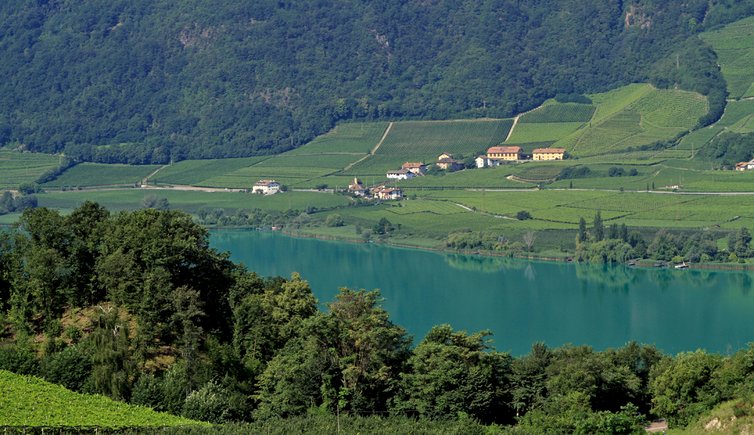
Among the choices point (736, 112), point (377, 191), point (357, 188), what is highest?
point (736, 112)

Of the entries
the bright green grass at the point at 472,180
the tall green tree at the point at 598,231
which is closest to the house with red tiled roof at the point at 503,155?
the bright green grass at the point at 472,180

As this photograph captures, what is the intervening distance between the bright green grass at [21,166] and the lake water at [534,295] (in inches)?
1047

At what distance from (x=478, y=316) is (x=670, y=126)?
39.2 meters

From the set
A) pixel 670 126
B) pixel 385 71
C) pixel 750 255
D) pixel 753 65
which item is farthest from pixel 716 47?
pixel 750 255

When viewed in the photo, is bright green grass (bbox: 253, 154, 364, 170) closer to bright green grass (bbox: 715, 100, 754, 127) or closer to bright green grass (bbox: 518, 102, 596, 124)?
bright green grass (bbox: 518, 102, 596, 124)

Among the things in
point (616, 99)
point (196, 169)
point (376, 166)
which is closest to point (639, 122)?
point (616, 99)

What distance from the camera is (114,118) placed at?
101812mm

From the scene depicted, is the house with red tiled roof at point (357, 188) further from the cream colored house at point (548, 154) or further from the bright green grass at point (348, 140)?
the cream colored house at point (548, 154)

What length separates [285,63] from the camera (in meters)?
104

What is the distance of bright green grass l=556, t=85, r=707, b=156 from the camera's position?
76562 mm

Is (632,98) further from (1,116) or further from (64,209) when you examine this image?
(1,116)

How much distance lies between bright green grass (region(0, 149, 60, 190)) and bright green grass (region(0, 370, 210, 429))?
59008 mm

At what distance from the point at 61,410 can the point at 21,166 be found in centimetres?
6973

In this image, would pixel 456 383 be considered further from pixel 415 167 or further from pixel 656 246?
pixel 415 167
